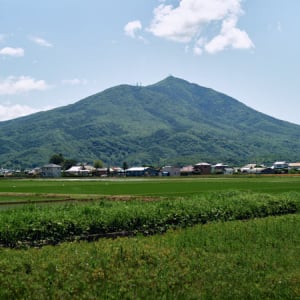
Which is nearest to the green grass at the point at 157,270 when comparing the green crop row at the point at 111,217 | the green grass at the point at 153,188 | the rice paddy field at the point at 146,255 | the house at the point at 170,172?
the rice paddy field at the point at 146,255

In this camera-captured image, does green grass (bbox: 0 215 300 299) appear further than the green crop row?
No

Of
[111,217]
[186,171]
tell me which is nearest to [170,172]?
[186,171]

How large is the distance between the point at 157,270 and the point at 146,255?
4.71ft

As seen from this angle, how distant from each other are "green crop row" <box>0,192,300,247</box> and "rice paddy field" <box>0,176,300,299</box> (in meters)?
0.04

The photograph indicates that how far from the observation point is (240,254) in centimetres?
1346

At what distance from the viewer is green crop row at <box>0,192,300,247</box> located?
16.0 metres

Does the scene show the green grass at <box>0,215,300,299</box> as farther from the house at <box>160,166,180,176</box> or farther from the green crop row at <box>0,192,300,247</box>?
the house at <box>160,166,180,176</box>

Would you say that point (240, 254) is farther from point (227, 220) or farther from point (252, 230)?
point (227, 220)

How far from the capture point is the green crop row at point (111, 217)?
16016 millimetres

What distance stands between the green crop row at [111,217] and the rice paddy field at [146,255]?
0.04 m

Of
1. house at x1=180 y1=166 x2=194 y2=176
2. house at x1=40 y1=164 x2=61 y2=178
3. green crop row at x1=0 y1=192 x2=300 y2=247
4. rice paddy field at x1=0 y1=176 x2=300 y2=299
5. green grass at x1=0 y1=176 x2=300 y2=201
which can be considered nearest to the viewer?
rice paddy field at x1=0 y1=176 x2=300 y2=299

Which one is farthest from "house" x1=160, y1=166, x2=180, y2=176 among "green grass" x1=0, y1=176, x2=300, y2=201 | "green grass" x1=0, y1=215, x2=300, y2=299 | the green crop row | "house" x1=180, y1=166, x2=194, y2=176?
"green grass" x1=0, y1=215, x2=300, y2=299

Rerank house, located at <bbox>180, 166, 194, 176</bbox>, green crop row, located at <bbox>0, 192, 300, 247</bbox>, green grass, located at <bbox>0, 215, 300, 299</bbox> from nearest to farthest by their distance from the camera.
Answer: green grass, located at <bbox>0, 215, 300, 299</bbox>, green crop row, located at <bbox>0, 192, 300, 247</bbox>, house, located at <bbox>180, 166, 194, 176</bbox>

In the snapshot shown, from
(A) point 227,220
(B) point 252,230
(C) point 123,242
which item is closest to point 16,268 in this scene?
(C) point 123,242
